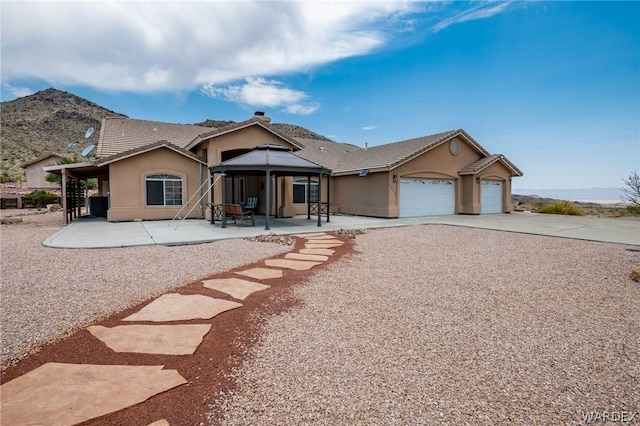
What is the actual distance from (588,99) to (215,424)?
26277 mm

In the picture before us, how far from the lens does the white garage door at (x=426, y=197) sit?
1822 cm

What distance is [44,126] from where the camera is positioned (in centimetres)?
5025

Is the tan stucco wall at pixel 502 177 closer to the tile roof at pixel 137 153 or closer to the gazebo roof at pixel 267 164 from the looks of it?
the gazebo roof at pixel 267 164

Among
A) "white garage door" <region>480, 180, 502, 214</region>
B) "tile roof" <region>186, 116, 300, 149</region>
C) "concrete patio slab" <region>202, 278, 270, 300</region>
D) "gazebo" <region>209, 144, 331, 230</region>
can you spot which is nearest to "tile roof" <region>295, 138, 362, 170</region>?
"tile roof" <region>186, 116, 300, 149</region>

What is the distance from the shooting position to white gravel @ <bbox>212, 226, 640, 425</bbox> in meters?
2.37

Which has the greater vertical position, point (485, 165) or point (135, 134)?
point (135, 134)

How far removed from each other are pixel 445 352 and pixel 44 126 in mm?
65735

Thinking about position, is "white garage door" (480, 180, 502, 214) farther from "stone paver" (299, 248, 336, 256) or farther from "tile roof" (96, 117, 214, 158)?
"tile roof" (96, 117, 214, 158)

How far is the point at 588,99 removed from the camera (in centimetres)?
2016

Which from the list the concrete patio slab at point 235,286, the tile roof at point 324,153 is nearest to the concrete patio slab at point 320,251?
the concrete patio slab at point 235,286

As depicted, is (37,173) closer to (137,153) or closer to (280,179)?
(137,153)

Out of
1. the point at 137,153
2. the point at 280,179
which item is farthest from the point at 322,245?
the point at 137,153

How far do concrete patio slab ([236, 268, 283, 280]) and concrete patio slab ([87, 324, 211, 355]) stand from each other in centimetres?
212

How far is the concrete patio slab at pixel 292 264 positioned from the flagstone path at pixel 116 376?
7.22 feet
